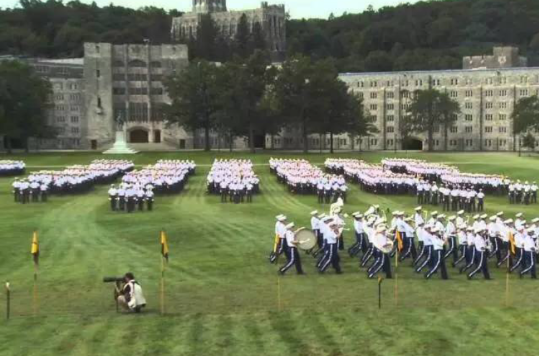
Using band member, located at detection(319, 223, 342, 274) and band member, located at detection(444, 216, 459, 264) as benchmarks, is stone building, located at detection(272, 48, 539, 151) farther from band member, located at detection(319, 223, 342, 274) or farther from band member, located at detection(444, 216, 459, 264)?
band member, located at detection(319, 223, 342, 274)

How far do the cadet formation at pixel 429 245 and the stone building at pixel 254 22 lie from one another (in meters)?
158

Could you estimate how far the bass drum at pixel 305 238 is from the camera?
22094 millimetres

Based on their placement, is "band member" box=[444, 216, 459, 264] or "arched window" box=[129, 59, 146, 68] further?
"arched window" box=[129, 59, 146, 68]

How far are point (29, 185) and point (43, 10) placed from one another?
138015 millimetres

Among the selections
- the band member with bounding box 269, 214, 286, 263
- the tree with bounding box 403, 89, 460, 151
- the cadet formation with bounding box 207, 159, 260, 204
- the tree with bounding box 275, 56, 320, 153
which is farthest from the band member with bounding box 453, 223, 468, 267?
the tree with bounding box 403, 89, 460, 151

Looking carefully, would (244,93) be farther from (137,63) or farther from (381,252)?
(381,252)

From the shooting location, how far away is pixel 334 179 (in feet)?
147

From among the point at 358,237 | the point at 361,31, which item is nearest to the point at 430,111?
the point at 361,31

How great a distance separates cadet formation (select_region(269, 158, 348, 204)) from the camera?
44000 millimetres

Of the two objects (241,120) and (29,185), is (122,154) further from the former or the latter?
(29,185)

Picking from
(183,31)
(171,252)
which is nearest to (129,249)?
(171,252)

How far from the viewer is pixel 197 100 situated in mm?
99938

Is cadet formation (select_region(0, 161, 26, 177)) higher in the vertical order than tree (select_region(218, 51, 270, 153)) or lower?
lower

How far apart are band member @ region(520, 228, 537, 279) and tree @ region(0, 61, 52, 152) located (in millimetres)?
75558
